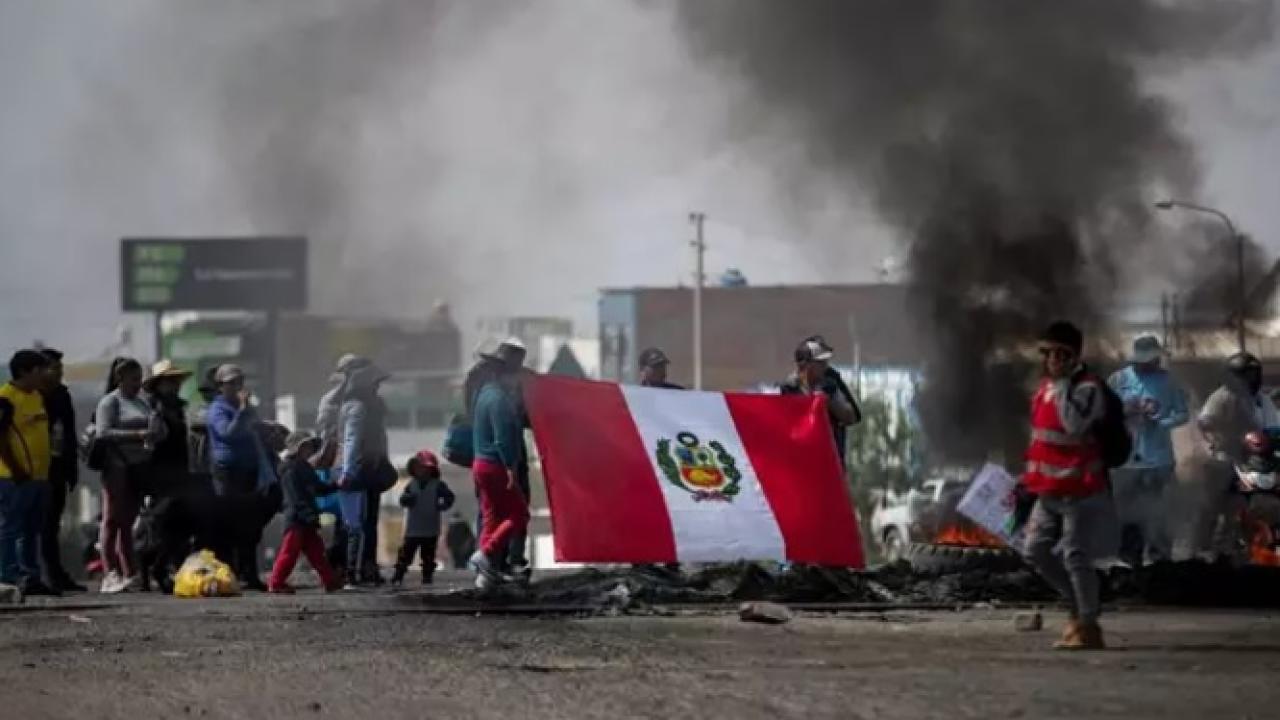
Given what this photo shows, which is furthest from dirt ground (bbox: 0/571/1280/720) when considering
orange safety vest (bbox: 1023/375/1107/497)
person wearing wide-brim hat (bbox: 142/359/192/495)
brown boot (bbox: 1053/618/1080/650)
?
person wearing wide-brim hat (bbox: 142/359/192/495)

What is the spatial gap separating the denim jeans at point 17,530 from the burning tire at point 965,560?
5.92 meters

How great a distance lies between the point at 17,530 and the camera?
54.6ft

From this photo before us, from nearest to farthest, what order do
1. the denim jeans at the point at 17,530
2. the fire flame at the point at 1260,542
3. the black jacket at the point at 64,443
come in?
the denim jeans at the point at 17,530
the fire flame at the point at 1260,542
the black jacket at the point at 64,443

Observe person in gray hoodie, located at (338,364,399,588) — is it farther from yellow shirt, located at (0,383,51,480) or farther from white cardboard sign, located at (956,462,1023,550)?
white cardboard sign, located at (956,462,1023,550)

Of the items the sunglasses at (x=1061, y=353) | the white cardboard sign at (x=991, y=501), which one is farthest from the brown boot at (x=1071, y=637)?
the white cardboard sign at (x=991, y=501)

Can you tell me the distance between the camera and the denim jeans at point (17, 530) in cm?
1662

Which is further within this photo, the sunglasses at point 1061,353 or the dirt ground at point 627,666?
the sunglasses at point 1061,353

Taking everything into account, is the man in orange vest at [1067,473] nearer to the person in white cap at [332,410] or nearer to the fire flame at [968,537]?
the fire flame at [968,537]

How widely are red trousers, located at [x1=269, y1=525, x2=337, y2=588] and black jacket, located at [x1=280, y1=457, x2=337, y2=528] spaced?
0.20 ft

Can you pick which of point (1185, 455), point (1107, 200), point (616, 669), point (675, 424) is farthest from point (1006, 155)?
point (616, 669)

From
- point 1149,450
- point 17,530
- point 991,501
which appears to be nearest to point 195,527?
point 17,530

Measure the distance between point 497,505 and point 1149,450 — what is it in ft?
16.5

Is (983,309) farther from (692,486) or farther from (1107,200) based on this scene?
(692,486)

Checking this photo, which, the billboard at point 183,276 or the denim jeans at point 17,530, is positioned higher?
the billboard at point 183,276
